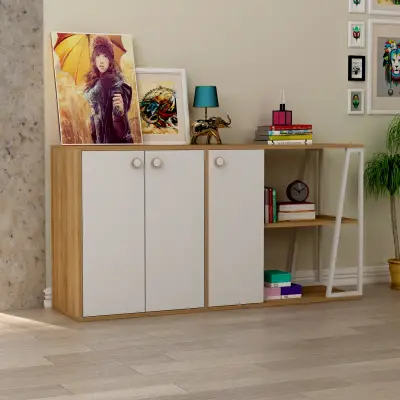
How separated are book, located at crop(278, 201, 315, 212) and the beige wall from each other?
36 cm

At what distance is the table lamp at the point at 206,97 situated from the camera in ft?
17.3

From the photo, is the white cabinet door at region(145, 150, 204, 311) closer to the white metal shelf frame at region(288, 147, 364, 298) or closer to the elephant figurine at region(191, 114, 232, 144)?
the elephant figurine at region(191, 114, 232, 144)

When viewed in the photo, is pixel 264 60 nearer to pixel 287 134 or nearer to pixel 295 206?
pixel 287 134

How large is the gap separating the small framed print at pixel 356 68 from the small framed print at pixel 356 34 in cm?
8

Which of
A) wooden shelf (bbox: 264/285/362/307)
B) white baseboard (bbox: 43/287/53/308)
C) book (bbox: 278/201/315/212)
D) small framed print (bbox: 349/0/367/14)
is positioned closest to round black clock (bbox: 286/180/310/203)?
book (bbox: 278/201/315/212)

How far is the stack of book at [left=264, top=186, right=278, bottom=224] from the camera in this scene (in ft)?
17.3

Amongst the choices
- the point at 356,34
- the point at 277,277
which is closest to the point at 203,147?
the point at 277,277

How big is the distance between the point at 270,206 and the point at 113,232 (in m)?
0.98

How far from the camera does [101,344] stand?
427 cm

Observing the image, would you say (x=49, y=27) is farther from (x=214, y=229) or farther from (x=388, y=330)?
(x=388, y=330)

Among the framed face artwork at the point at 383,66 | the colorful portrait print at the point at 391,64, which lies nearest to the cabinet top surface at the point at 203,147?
the framed face artwork at the point at 383,66

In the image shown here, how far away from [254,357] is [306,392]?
570 mm

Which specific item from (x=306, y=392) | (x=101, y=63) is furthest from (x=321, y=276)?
(x=306, y=392)

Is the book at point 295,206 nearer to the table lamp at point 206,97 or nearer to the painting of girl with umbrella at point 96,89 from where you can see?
the table lamp at point 206,97
